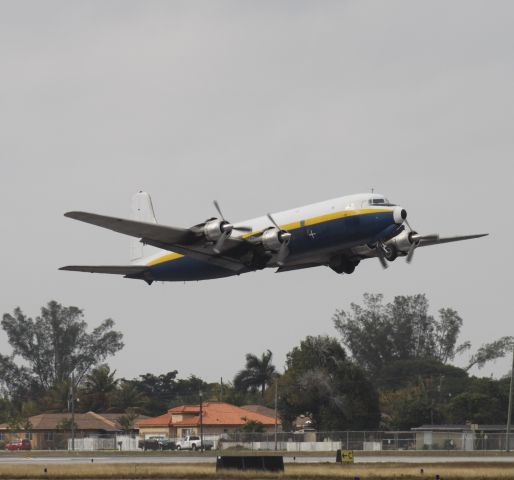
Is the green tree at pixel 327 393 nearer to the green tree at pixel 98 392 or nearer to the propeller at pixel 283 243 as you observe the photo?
the green tree at pixel 98 392

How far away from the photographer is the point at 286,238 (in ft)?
200

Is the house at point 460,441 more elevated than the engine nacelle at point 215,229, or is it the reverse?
the engine nacelle at point 215,229

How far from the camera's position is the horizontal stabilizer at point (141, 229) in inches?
2330

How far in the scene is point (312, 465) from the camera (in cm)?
7088

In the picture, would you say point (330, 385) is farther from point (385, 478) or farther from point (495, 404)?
point (385, 478)

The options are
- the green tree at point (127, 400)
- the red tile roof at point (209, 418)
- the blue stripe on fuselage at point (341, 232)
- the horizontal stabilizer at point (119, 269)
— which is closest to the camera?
the blue stripe on fuselage at point (341, 232)

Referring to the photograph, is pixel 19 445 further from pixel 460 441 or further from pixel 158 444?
pixel 460 441

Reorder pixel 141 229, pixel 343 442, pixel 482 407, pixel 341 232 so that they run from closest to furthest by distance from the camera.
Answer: pixel 341 232 < pixel 141 229 < pixel 343 442 < pixel 482 407

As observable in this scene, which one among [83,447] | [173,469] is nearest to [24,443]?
[83,447]

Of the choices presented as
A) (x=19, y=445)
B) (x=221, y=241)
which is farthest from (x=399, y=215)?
(x=19, y=445)

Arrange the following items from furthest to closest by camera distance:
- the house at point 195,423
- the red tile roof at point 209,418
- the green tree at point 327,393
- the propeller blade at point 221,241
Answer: the red tile roof at point 209,418, the house at point 195,423, the green tree at point 327,393, the propeller blade at point 221,241

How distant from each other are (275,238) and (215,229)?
12.0 feet

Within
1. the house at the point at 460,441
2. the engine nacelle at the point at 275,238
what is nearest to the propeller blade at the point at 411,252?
the engine nacelle at the point at 275,238

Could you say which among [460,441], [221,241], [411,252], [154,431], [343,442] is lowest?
[343,442]
